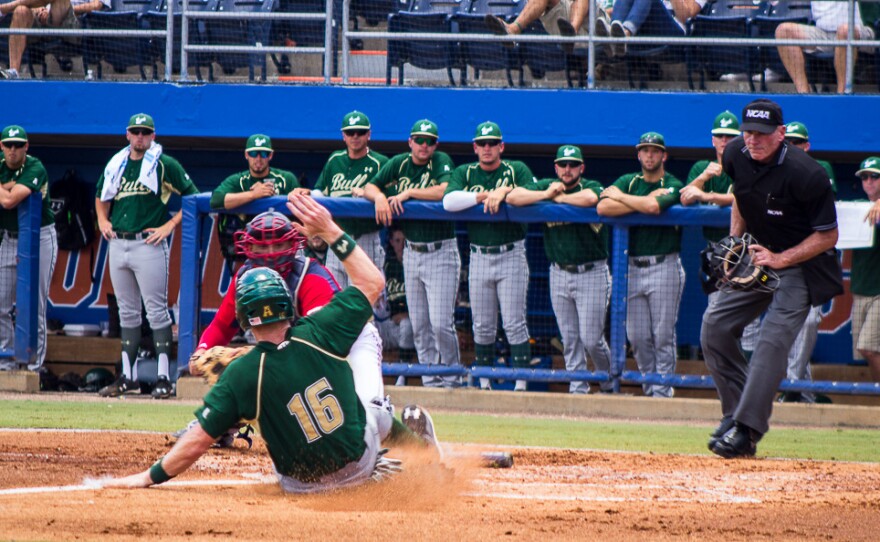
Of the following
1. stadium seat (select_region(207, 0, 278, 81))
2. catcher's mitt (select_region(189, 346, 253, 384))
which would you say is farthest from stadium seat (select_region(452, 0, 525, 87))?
catcher's mitt (select_region(189, 346, 253, 384))

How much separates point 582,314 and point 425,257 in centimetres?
150

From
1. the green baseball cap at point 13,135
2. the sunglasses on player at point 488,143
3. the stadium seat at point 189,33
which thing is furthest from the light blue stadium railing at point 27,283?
the sunglasses on player at point 488,143

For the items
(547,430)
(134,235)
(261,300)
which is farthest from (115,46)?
(261,300)

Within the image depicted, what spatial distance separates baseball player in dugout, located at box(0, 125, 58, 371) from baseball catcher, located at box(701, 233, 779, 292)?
277 inches

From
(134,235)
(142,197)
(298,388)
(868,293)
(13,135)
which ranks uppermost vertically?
(13,135)

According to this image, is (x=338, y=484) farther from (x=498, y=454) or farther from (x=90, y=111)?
(x=90, y=111)

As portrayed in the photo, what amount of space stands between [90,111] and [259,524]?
1006 centimetres

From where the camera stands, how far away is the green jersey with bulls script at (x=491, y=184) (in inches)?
425

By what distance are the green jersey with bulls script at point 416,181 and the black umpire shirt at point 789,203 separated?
13.2 feet

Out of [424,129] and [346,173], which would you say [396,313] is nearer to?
[346,173]

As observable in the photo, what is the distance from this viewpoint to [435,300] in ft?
35.1

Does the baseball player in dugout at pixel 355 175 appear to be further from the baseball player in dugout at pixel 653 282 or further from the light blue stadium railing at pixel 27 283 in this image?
the light blue stadium railing at pixel 27 283

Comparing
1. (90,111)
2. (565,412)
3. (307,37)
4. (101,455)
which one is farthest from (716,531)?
(90,111)

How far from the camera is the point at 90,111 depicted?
13625mm
